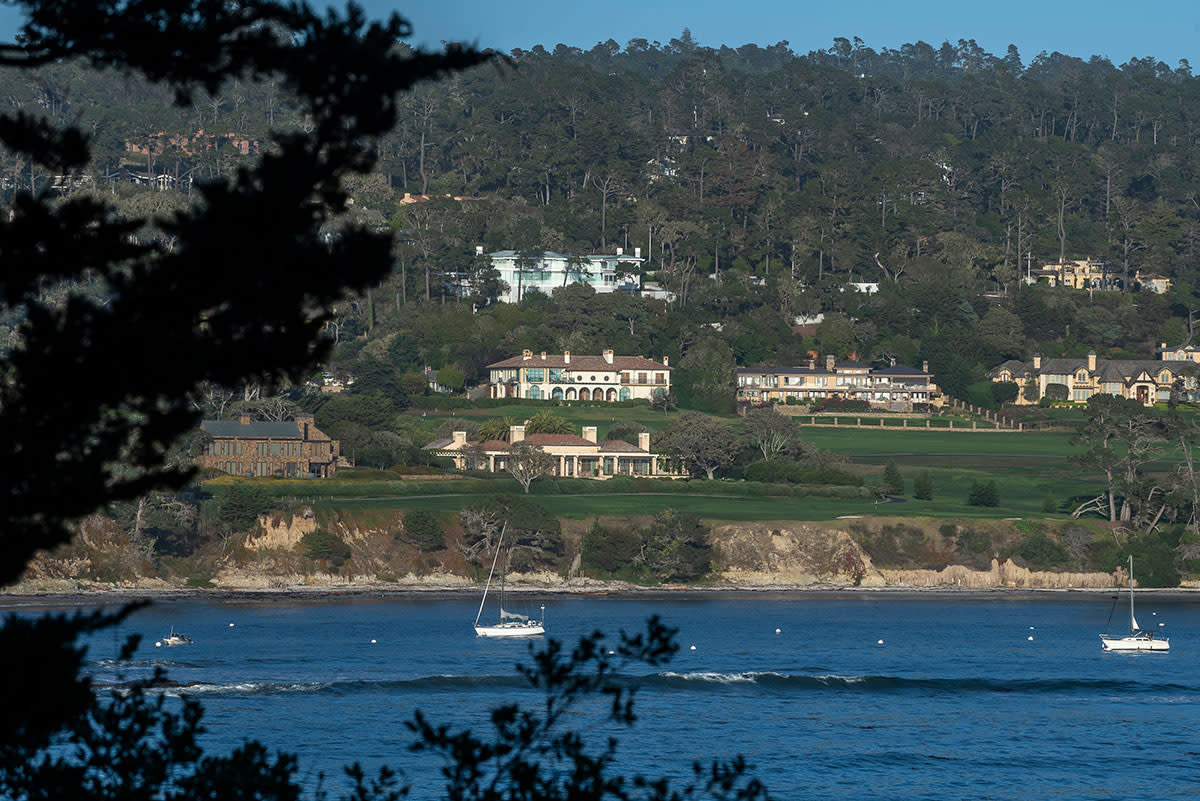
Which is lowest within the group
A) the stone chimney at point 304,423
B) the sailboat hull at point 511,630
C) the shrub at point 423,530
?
the sailboat hull at point 511,630

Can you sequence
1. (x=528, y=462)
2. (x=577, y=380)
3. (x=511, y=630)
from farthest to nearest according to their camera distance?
(x=577, y=380), (x=528, y=462), (x=511, y=630)

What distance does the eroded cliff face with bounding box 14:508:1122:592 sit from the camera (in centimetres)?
8888

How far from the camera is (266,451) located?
10531 centimetres

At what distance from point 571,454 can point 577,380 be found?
2726 cm

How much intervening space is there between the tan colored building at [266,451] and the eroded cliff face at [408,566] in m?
12.6

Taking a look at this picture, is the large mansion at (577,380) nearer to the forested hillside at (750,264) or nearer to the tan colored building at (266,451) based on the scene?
the forested hillside at (750,264)

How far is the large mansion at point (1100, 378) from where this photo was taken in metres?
146

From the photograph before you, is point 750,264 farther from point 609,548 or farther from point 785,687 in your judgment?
point 785,687

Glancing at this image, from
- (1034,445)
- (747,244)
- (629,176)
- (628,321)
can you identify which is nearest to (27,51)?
(1034,445)

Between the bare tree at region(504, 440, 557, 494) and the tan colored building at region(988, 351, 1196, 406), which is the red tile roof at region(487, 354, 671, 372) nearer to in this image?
the tan colored building at region(988, 351, 1196, 406)

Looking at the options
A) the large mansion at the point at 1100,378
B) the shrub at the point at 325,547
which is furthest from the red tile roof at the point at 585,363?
Result: the shrub at the point at 325,547

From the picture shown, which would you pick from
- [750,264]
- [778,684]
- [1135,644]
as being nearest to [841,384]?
[750,264]

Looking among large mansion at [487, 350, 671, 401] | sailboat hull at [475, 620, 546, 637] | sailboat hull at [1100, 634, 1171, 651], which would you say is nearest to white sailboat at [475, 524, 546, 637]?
sailboat hull at [475, 620, 546, 637]

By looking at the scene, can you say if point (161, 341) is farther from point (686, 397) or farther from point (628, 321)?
point (628, 321)
